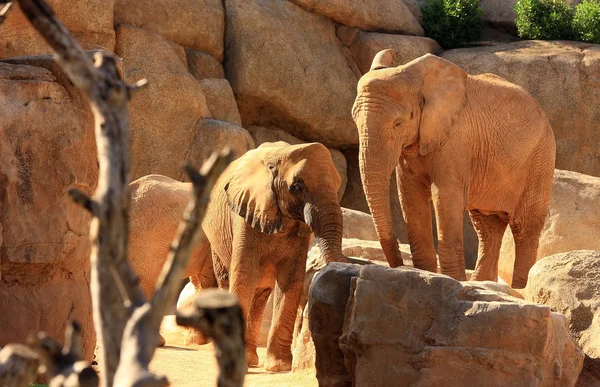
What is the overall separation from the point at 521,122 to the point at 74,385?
825cm

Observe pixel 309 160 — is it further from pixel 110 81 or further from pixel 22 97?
pixel 110 81

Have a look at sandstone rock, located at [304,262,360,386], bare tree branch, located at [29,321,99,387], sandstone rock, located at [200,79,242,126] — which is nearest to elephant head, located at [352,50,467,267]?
sandstone rock, located at [304,262,360,386]

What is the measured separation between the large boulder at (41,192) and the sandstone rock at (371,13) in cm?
1009

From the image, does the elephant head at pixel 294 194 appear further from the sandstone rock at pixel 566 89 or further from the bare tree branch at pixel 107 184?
the sandstone rock at pixel 566 89

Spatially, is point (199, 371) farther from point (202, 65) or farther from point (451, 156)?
point (202, 65)

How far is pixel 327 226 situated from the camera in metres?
7.84

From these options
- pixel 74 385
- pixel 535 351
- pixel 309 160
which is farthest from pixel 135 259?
pixel 74 385

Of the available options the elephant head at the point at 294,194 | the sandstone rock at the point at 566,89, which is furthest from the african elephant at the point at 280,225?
the sandstone rock at the point at 566,89

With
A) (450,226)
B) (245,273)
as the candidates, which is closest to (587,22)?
(450,226)

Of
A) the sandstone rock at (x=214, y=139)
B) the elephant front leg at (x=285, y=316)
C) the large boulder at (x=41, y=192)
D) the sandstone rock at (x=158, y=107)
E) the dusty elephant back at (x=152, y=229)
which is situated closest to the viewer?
the large boulder at (x=41, y=192)

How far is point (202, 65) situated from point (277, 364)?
7960 millimetres

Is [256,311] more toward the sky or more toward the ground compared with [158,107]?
more toward the ground

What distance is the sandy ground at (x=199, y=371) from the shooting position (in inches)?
285

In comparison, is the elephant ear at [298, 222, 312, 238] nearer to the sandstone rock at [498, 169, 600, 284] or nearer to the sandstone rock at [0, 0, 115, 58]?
the sandstone rock at [498, 169, 600, 284]
